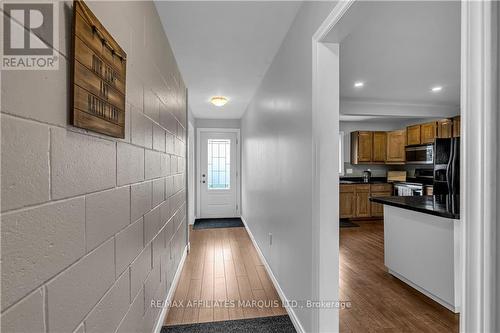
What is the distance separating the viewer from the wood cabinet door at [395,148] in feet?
19.7

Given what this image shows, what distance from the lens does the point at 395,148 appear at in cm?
603

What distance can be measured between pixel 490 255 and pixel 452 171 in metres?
2.83

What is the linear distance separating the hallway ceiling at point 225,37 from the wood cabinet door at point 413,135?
13.5ft

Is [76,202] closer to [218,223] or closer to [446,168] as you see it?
[446,168]

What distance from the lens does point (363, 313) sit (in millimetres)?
2158

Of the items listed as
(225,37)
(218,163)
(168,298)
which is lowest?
(168,298)

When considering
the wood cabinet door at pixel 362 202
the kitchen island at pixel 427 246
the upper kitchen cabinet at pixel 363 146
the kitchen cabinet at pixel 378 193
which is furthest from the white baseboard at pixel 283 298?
the upper kitchen cabinet at pixel 363 146

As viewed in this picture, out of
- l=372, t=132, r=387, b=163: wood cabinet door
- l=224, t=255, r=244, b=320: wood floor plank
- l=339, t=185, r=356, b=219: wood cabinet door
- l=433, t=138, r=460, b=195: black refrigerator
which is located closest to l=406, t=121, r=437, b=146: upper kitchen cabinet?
l=372, t=132, r=387, b=163: wood cabinet door

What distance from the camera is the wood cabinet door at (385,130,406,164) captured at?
19.7ft

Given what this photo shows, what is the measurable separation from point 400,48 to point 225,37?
1817 millimetres

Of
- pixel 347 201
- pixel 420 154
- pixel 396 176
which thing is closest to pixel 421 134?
pixel 420 154

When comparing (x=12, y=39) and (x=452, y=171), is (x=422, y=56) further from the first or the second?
(x=12, y=39)

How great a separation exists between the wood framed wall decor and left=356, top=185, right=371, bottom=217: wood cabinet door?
5747 mm

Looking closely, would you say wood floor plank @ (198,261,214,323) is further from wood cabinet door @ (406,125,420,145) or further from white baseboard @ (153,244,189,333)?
wood cabinet door @ (406,125,420,145)
